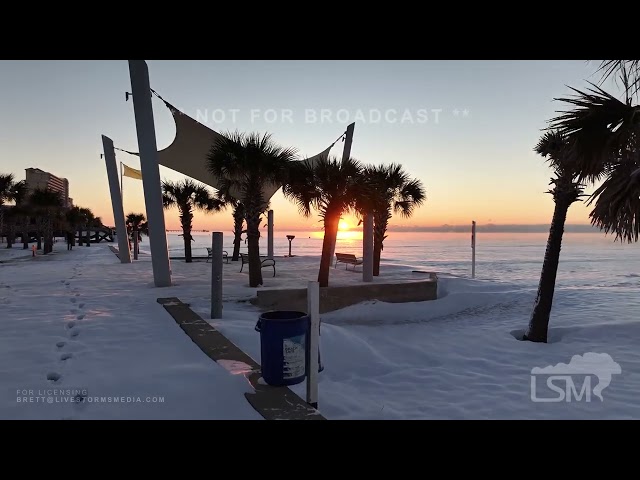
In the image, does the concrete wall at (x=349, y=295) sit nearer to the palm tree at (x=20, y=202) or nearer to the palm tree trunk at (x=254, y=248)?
the palm tree trunk at (x=254, y=248)

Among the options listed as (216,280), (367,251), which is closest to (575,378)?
(216,280)

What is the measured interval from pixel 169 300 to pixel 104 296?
6.83 ft

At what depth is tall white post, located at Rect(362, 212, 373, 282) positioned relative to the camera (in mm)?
13727

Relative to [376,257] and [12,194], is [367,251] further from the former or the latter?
[12,194]

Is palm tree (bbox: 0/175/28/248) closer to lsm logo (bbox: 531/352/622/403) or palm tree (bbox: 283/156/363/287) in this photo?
palm tree (bbox: 283/156/363/287)

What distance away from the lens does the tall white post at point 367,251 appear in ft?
45.0

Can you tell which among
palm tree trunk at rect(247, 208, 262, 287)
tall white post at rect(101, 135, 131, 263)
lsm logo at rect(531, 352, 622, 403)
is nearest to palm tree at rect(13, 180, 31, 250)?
tall white post at rect(101, 135, 131, 263)

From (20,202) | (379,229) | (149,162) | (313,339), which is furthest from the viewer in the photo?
(20,202)

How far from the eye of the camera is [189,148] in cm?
1803

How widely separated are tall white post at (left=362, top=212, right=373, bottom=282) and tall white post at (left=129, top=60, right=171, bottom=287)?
622 centimetres

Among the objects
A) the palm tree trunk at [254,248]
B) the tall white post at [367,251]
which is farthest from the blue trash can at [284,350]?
the tall white post at [367,251]

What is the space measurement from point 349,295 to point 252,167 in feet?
15.9
